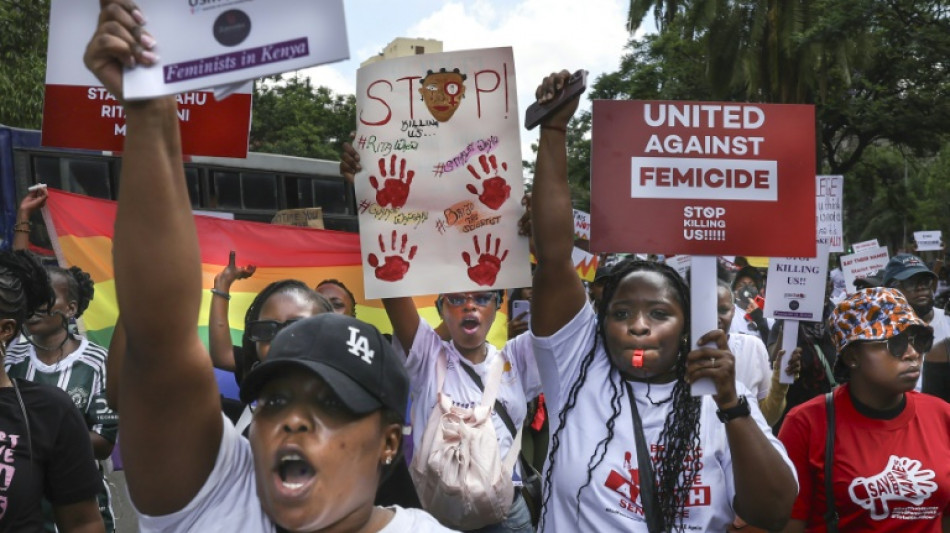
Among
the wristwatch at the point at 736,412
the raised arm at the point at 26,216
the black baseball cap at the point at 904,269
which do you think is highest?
the raised arm at the point at 26,216

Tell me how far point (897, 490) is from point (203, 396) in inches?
102

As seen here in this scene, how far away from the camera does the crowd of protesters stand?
5.55 feet

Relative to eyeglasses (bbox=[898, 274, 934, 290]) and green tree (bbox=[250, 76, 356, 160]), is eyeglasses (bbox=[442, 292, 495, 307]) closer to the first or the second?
eyeglasses (bbox=[898, 274, 934, 290])

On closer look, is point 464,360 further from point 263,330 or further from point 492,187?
point 263,330

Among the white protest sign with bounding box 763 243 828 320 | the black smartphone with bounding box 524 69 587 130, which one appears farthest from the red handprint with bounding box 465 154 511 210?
the white protest sign with bounding box 763 243 828 320

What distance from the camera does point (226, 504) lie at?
1870 mm

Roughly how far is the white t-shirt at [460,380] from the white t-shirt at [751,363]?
4.14ft

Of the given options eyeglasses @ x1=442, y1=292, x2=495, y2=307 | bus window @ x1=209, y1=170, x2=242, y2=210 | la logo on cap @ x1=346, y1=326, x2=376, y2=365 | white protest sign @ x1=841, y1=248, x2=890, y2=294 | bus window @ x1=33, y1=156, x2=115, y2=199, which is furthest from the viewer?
bus window @ x1=209, y1=170, x2=242, y2=210

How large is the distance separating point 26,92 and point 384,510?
12161 mm

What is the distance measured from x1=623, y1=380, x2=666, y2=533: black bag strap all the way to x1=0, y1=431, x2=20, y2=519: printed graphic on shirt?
5.89 feet

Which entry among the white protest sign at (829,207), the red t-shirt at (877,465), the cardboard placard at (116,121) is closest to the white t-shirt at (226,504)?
the red t-shirt at (877,465)

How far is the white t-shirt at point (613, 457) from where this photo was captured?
9.35ft

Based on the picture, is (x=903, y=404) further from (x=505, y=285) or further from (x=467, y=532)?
(x=467, y=532)

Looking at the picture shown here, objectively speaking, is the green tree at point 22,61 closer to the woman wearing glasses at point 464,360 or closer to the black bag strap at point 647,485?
the woman wearing glasses at point 464,360
